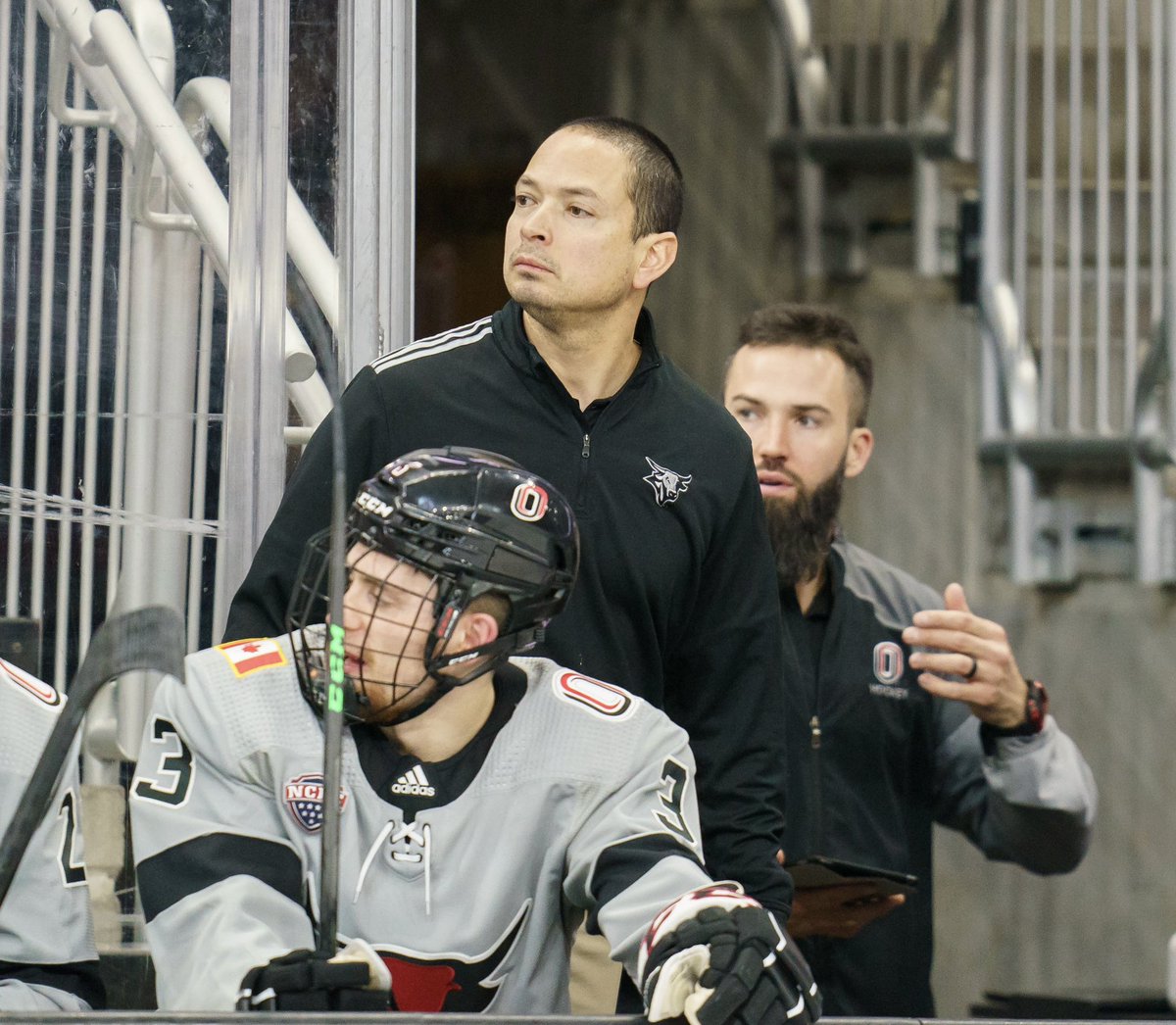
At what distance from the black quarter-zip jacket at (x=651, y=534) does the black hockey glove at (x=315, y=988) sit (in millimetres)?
795

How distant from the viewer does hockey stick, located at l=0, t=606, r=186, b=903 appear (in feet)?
6.12

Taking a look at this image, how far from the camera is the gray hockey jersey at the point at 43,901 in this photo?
208cm

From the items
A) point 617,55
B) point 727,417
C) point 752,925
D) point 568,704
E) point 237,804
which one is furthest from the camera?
point 617,55

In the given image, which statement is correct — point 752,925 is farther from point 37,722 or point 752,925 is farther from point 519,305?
point 519,305

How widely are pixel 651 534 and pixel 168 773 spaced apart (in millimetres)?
800

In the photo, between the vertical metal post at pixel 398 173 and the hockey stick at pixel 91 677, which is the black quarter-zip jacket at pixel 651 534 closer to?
the vertical metal post at pixel 398 173

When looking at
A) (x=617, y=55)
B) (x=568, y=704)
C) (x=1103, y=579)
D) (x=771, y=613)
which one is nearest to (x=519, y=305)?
(x=771, y=613)

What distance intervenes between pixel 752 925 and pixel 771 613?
0.83 m

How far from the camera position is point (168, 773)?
201 centimetres

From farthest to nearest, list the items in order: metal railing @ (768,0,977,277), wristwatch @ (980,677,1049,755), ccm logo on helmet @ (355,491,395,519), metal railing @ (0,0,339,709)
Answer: metal railing @ (768,0,977,277), wristwatch @ (980,677,1049,755), metal railing @ (0,0,339,709), ccm logo on helmet @ (355,491,395,519)

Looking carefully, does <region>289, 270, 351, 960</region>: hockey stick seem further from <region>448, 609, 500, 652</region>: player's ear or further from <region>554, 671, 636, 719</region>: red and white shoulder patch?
<region>554, 671, 636, 719</region>: red and white shoulder patch

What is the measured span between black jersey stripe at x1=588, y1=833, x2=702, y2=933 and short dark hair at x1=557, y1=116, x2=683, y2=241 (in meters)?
0.94

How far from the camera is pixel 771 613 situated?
2629mm

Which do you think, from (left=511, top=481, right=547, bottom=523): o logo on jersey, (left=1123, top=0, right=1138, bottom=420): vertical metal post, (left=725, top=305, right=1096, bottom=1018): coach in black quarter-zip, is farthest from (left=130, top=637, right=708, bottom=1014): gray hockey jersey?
(left=1123, top=0, right=1138, bottom=420): vertical metal post
